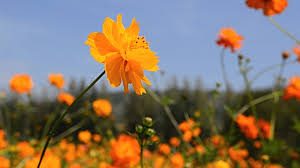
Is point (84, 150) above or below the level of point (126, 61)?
below

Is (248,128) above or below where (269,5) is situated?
below

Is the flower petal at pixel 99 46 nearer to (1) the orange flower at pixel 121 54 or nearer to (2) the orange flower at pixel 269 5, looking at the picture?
(1) the orange flower at pixel 121 54

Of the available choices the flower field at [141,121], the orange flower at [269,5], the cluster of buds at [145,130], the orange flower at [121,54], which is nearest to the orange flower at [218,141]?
the flower field at [141,121]

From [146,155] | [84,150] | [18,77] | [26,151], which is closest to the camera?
[26,151]

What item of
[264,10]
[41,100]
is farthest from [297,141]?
[41,100]

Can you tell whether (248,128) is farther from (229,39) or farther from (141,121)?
(141,121)

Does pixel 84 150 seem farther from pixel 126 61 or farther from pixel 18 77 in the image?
pixel 126 61

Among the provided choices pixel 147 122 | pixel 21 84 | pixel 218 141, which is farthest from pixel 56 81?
pixel 147 122
